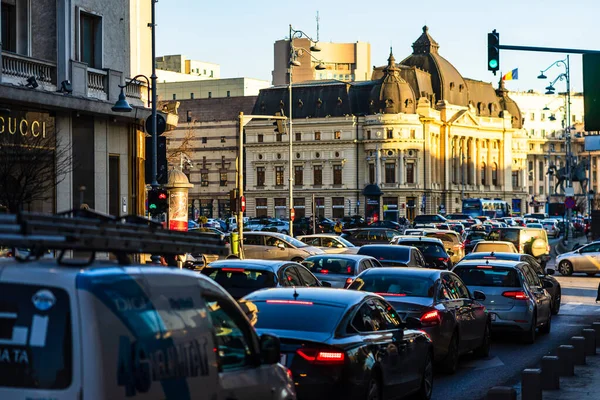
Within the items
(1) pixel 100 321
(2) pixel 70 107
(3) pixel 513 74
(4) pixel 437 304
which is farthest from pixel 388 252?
(3) pixel 513 74

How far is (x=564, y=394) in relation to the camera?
46.1 ft

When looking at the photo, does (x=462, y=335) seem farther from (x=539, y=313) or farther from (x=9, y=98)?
(x=9, y=98)

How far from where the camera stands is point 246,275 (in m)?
18.3

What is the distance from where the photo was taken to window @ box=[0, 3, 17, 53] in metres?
28.4

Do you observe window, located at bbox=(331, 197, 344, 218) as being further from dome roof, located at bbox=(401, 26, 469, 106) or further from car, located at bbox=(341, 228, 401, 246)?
car, located at bbox=(341, 228, 401, 246)

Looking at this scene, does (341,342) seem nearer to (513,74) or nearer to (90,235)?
(90,235)

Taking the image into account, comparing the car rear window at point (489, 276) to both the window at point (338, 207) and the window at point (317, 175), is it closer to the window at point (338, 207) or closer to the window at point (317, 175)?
the window at point (338, 207)

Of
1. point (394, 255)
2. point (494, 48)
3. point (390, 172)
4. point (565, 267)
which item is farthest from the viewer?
point (390, 172)

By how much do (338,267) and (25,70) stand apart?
365 inches

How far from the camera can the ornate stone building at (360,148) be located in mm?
147250

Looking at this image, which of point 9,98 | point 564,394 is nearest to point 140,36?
point 9,98

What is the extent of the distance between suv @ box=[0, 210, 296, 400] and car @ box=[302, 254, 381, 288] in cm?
1871

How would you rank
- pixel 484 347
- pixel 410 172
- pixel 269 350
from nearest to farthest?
pixel 269 350 < pixel 484 347 < pixel 410 172

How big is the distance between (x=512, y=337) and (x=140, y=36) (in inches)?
726
